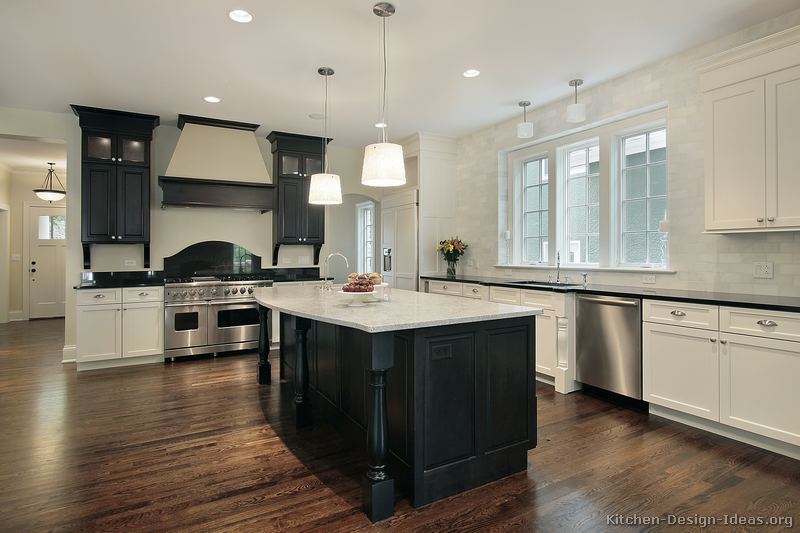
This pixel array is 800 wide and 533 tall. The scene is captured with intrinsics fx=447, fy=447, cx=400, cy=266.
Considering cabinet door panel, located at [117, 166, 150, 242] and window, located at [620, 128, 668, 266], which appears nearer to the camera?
window, located at [620, 128, 668, 266]

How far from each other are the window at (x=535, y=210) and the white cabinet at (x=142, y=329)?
4.53 meters

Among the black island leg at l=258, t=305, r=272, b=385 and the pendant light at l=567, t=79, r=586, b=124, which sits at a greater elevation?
the pendant light at l=567, t=79, r=586, b=124

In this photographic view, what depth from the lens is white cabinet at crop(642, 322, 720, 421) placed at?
9.95 feet

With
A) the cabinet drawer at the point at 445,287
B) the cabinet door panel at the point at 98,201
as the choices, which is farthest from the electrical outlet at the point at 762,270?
the cabinet door panel at the point at 98,201

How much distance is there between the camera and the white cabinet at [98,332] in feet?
16.2

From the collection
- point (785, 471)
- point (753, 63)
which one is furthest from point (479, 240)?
point (785, 471)

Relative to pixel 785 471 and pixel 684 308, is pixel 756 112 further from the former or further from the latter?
pixel 785 471

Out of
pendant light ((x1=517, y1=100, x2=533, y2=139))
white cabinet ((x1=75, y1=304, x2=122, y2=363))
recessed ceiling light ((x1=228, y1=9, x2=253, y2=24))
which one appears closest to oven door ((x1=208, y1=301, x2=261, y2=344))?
white cabinet ((x1=75, y1=304, x2=122, y2=363))

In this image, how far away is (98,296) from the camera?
4992mm


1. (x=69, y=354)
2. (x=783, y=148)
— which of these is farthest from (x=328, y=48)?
(x=69, y=354)

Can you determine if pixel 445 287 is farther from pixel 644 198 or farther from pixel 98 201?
pixel 98 201

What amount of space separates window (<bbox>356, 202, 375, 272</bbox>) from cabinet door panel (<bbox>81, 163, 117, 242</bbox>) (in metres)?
4.68

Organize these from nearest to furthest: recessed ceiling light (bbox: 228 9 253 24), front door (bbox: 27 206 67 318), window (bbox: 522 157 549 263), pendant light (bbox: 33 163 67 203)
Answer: recessed ceiling light (bbox: 228 9 253 24), window (bbox: 522 157 549 263), pendant light (bbox: 33 163 67 203), front door (bbox: 27 206 67 318)

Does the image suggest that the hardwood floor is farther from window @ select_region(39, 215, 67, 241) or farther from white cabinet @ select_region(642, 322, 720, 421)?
window @ select_region(39, 215, 67, 241)
